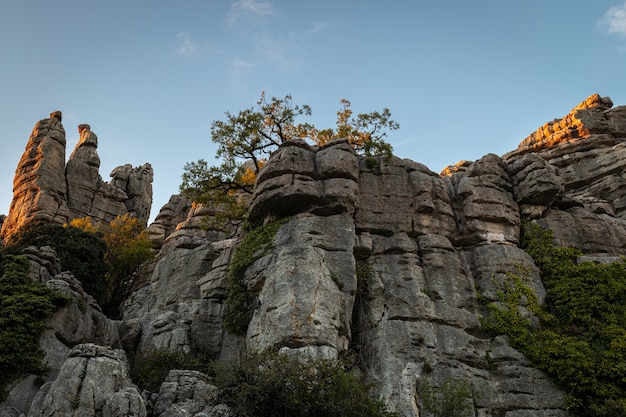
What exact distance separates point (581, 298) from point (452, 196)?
9362mm

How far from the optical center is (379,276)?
28031 mm

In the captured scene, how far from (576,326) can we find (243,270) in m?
17.3

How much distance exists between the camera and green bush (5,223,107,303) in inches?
1341

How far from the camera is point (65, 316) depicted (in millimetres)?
24938

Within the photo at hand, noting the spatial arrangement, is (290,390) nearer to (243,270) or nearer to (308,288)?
(308,288)

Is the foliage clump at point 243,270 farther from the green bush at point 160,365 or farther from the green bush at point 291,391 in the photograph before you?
the green bush at point 291,391

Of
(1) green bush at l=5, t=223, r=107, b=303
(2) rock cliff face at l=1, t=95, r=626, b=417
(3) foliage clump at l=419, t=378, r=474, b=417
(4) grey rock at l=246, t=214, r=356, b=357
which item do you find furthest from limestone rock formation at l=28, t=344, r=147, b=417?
(1) green bush at l=5, t=223, r=107, b=303

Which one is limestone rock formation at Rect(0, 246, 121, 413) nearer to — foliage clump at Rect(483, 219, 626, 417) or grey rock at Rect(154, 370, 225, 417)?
grey rock at Rect(154, 370, 225, 417)

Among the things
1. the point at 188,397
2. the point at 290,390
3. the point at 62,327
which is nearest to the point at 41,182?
the point at 62,327

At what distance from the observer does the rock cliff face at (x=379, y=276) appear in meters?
23.8

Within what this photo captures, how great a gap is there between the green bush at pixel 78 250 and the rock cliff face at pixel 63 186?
33.0 ft

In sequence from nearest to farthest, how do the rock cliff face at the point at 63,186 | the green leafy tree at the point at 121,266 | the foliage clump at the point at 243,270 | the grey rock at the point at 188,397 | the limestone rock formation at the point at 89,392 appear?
the limestone rock formation at the point at 89,392 → the grey rock at the point at 188,397 → the foliage clump at the point at 243,270 → the green leafy tree at the point at 121,266 → the rock cliff face at the point at 63,186

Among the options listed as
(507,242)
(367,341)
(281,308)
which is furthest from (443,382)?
(507,242)

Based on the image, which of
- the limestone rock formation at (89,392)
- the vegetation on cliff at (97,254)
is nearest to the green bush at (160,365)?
the limestone rock formation at (89,392)
